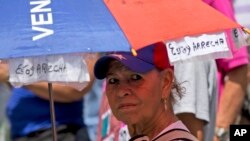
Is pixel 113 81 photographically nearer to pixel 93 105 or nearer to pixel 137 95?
pixel 137 95

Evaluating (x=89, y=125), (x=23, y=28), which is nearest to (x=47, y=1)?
(x=23, y=28)

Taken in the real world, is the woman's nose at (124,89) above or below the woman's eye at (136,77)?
below

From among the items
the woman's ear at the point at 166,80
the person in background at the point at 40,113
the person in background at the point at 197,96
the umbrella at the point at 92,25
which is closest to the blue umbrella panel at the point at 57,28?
the umbrella at the point at 92,25

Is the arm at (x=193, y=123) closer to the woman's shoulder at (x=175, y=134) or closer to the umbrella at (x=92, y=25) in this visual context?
the woman's shoulder at (x=175, y=134)

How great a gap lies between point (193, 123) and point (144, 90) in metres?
1.19

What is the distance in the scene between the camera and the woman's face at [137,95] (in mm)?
3646

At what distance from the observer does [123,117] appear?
145 inches

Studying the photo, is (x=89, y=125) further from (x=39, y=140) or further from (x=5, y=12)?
(x=5, y=12)

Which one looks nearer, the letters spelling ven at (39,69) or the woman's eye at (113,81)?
the letters spelling ven at (39,69)

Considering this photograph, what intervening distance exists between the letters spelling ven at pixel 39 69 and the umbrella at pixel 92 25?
127mm

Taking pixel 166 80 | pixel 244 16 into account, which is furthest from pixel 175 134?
pixel 244 16

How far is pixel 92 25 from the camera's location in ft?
11.1

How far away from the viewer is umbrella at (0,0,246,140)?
Answer: 329cm

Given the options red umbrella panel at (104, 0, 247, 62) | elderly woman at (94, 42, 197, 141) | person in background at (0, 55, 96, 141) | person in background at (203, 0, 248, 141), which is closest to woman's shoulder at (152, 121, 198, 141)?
elderly woman at (94, 42, 197, 141)
